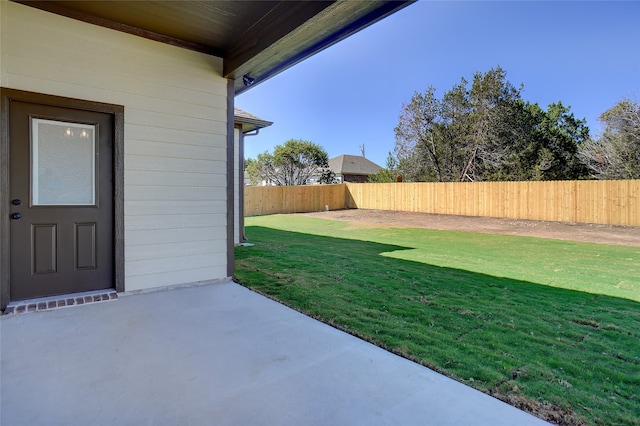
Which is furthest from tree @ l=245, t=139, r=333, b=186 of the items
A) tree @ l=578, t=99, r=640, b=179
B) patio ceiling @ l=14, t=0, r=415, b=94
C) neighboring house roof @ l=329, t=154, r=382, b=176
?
patio ceiling @ l=14, t=0, r=415, b=94

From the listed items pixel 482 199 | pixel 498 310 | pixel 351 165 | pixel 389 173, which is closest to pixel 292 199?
pixel 389 173

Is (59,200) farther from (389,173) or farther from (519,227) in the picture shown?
(389,173)

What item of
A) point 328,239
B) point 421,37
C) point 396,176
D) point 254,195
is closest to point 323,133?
point 396,176

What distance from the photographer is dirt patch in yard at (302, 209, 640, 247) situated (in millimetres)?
8742

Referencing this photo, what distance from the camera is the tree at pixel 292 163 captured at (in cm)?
2250

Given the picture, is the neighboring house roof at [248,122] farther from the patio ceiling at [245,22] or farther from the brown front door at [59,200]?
the brown front door at [59,200]

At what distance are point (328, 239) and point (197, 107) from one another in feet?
16.9

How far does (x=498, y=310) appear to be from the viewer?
10.5ft

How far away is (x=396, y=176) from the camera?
66.8ft

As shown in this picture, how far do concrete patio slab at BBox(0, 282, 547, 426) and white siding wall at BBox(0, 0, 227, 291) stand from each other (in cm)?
107

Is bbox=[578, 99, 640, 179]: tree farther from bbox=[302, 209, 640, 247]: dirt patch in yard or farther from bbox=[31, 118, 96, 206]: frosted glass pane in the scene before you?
bbox=[31, 118, 96, 206]: frosted glass pane

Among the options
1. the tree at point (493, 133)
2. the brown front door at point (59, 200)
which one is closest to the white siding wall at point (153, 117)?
the brown front door at point (59, 200)

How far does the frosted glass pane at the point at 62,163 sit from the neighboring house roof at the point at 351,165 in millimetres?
24260

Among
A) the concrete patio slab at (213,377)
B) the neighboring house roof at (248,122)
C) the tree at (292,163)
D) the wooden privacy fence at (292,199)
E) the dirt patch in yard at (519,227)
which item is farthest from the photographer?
the tree at (292,163)
